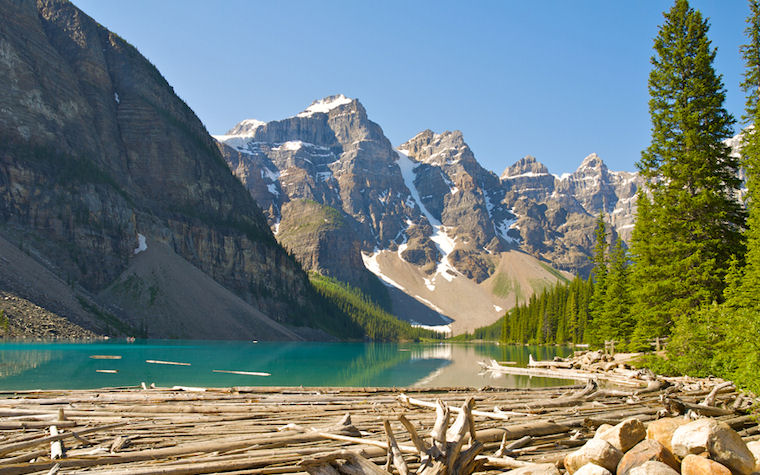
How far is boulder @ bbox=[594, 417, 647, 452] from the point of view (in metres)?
7.88

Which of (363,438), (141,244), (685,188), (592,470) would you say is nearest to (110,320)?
(141,244)

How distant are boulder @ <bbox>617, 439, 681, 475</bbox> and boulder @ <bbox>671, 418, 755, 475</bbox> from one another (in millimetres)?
265

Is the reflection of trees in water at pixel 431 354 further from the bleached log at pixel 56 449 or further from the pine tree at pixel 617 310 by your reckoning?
the bleached log at pixel 56 449

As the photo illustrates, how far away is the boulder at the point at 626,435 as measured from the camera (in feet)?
25.8

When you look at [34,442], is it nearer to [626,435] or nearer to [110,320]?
[626,435]

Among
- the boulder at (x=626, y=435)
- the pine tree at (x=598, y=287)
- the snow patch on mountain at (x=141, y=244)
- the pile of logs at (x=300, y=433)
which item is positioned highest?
the snow patch on mountain at (x=141, y=244)

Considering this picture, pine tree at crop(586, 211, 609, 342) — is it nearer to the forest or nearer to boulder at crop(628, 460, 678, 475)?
the forest

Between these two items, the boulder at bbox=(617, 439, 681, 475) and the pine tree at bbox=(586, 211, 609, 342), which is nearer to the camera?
the boulder at bbox=(617, 439, 681, 475)

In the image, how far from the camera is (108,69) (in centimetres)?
16775

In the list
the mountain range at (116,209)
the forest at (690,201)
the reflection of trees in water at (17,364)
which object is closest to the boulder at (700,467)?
the forest at (690,201)

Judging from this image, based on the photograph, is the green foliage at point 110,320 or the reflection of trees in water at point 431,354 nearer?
the reflection of trees in water at point 431,354

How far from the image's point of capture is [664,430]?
8242mm

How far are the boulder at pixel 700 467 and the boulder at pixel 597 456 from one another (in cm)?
81

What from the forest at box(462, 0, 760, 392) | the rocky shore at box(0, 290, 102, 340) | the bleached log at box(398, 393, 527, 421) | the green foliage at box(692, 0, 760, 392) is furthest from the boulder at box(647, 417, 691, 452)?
the rocky shore at box(0, 290, 102, 340)
